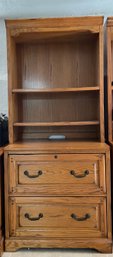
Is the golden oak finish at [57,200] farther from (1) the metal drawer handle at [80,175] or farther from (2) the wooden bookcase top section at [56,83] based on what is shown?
(2) the wooden bookcase top section at [56,83]

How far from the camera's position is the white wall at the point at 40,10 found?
88.2 inches

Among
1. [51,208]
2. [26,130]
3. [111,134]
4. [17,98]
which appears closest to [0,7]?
[17,98]

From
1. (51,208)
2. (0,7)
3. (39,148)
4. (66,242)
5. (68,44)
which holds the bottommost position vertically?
(66,242)

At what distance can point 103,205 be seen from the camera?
1.76m

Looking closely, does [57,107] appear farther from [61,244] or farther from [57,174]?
[61,244]

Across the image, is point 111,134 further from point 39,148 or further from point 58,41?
point 58,41

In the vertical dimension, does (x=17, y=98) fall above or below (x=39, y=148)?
above

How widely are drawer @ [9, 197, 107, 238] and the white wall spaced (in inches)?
39.4

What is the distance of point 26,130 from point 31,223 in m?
0.88

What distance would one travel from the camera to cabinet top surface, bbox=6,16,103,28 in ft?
6.34

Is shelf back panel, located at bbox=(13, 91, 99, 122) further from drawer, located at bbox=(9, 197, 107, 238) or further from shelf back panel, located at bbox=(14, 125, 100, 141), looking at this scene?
drawer, located at bbox=(9, 197, 107, 238)

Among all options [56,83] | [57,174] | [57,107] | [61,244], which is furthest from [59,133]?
[61,244]

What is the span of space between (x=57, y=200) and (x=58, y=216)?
0.12 meters

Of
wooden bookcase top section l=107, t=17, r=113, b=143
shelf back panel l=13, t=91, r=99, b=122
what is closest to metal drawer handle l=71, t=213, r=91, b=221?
wooden bookcase top section l=107, t=17, r=113, b=143
